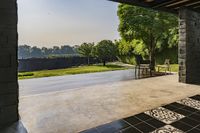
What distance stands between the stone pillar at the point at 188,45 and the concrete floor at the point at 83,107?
3.35 feet

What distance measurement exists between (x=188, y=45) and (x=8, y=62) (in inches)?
199

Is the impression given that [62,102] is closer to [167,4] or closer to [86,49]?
[167,4]

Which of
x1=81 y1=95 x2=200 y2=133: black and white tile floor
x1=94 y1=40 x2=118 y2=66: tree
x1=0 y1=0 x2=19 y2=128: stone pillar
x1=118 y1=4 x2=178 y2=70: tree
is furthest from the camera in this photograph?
x1=94 y1=40 x2=118 y2=66: tree

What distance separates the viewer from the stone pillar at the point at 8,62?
2.22 metres

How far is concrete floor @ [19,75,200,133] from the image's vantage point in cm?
229

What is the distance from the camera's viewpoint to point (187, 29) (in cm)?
506

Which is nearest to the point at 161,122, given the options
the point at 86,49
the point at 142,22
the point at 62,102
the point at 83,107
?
the point at 83,107

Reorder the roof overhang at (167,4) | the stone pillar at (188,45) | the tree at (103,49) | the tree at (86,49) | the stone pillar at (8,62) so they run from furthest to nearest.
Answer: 1. the tree at (86,49)
2. the tree at (103,49)
3. the stone pillar at (188,45)
4. the roof overhang at (167,4)
5. the stone pillar at (8,62)

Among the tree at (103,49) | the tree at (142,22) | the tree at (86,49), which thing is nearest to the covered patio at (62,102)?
the tree at (142,22)

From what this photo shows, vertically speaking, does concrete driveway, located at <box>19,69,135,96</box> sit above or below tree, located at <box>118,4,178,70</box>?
below

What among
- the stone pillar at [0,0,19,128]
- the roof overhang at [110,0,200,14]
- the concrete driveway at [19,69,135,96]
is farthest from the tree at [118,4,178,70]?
the stone pillar at [0,0,19,128]

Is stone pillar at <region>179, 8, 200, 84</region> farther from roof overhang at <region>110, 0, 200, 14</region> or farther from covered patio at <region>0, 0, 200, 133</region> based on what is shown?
covered patio at <region>0, 0, 200, 133</region>

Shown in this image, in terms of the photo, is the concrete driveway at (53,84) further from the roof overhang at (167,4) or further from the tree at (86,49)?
the tree at (86,49)

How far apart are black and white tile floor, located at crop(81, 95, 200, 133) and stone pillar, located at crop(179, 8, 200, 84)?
249 cm
